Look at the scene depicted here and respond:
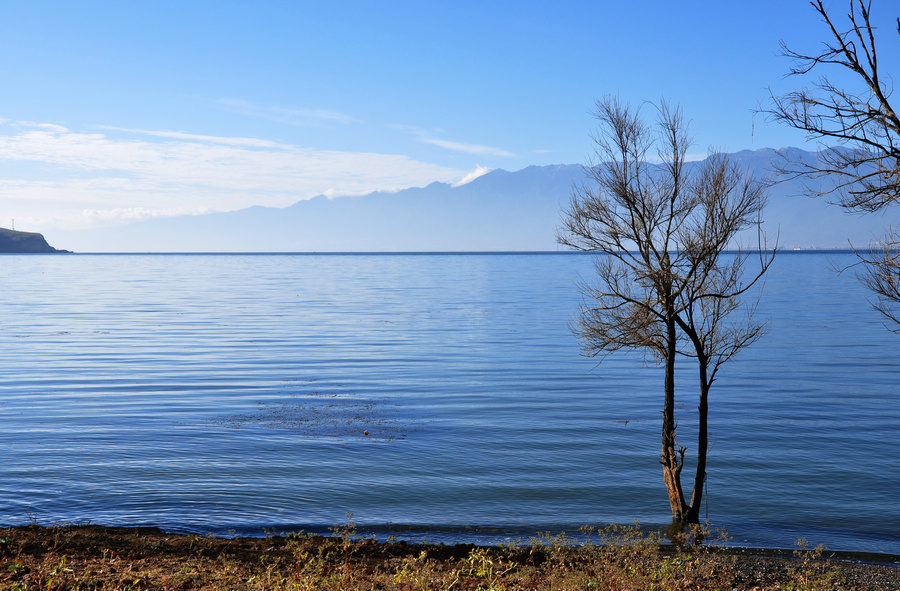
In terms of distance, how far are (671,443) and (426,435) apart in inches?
406

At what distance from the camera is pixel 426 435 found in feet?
76.5

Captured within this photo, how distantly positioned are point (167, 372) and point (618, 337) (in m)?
26.4

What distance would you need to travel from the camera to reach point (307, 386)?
1235 inches

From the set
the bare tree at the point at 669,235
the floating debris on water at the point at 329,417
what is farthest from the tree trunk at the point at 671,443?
the floating debris on water at the point at 329,417

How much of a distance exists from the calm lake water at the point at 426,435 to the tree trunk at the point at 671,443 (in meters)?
1.16

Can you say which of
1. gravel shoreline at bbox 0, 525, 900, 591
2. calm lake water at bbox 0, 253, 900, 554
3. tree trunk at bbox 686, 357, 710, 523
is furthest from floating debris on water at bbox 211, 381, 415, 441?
tree trunk at bbox 686, 357, 710, 523

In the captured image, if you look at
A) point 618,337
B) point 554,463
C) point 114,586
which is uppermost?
point 618,337

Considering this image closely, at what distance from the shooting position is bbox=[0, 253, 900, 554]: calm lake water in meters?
16.4

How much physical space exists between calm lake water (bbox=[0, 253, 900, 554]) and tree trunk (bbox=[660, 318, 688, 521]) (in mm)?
1159

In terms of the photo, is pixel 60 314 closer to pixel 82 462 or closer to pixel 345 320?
pixel 345 320

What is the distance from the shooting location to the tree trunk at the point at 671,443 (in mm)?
14117

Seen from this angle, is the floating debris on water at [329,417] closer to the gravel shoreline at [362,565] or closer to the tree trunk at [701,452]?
the gravel shoreline at [362,565]

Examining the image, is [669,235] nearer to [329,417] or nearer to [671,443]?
[671,443]

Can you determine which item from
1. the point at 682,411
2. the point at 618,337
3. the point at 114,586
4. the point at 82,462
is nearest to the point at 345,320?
the point at 682,411
